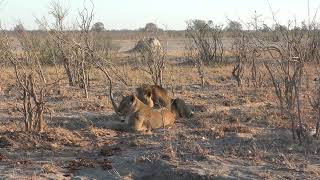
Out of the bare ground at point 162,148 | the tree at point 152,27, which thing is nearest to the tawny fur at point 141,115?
the bare ground at point 162,148

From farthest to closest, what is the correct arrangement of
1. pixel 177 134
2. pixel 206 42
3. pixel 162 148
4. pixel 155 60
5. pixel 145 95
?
pixel 206 42, pixel 155 60, pixel 145 95, pixel 177 134, pixel 162 148

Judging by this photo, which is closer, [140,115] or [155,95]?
[140,115]

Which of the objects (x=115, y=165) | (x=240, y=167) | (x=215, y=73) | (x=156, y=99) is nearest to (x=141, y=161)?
(x=115, y=165)

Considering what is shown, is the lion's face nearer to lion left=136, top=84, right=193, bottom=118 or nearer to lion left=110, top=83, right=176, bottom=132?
lion left=136, top=84, right=193, bottom=118

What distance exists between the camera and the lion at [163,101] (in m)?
11.0

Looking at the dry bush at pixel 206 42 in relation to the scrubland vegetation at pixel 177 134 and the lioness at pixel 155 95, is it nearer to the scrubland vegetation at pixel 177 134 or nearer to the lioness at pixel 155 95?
the scrubland vegetation at pixel 177 134

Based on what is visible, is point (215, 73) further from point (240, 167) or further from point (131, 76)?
point (240, 167)

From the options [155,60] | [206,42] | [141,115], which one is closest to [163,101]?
[141,115]

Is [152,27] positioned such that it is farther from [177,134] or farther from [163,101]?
[177,134]

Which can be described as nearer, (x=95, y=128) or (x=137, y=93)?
(x=95, y=128)

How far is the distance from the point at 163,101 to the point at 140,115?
162 centimetres

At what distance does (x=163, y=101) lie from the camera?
11305 mm

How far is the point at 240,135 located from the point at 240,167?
1.84 metres

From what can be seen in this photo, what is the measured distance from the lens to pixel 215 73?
1964 centimetres
